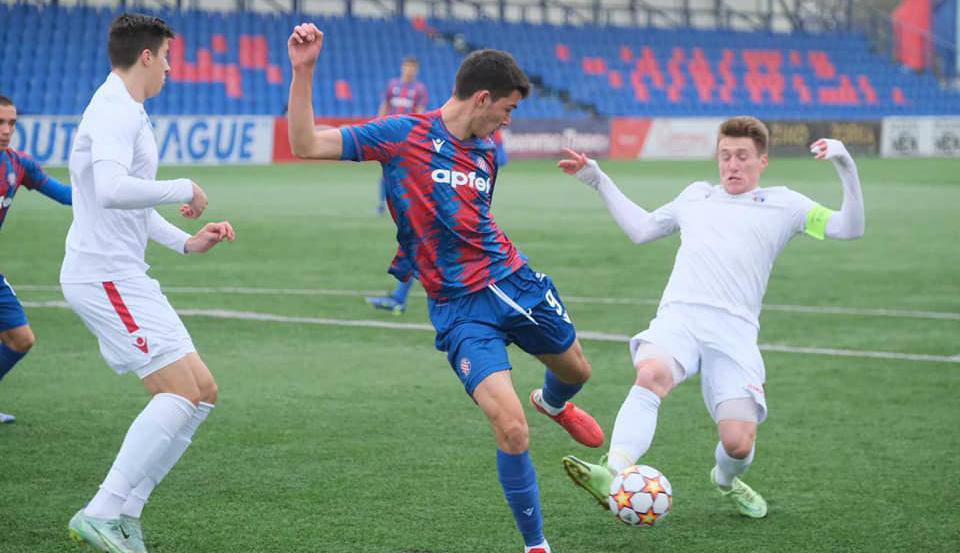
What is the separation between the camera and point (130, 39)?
202 inches

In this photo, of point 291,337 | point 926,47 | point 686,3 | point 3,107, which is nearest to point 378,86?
point 686,3

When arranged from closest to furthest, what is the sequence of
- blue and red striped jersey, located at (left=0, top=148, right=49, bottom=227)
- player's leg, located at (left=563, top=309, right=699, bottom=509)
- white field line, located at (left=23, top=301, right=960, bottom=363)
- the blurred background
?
player's leg, located at (left=563, top=309, right=699, bottom=509) < blue and red striped jersey, located at (left=0, top=148, right=49, bottom=227) < white field line, located at (left=23, top=301, right=960, bottom=363) < the blurred background

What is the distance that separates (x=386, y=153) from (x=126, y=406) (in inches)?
130

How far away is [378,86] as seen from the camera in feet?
137

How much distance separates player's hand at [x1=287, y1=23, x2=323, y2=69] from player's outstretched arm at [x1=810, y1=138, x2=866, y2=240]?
2161mm

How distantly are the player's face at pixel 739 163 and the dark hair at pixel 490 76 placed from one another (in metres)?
1.06

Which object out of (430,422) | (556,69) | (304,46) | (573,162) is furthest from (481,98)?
(556,69)

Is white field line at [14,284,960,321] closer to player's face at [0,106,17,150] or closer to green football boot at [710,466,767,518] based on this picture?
player's face at [0,106,17,150]

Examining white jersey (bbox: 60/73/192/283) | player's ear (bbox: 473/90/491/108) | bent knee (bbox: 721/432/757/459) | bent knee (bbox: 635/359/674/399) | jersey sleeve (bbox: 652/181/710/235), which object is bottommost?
bent knee (bbox: 721/432/757/459)

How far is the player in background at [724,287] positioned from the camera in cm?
546

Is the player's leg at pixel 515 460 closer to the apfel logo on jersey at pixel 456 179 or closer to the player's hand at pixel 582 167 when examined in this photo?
the apfel logo on jersey at pixel 456 179

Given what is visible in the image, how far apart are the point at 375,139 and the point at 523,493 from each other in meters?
1.55

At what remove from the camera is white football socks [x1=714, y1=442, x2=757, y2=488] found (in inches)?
219

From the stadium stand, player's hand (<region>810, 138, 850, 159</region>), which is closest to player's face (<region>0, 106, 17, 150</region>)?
player's hand (<region>810, 138, 850, 159</region>)
